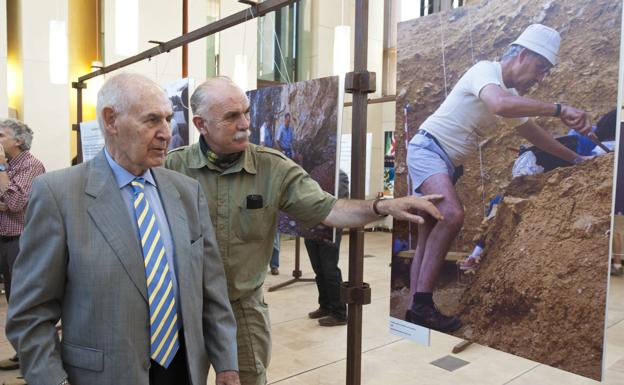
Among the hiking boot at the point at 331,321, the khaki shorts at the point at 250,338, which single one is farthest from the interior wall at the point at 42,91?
the khaki shorts at the point at 250,338

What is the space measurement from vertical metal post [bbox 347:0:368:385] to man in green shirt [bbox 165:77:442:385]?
0.13 meters

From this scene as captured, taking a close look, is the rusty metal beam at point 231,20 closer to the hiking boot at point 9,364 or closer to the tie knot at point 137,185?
the tie knot at point 137,185

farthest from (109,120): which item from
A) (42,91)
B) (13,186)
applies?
(42,91)

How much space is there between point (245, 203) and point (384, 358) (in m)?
2.14

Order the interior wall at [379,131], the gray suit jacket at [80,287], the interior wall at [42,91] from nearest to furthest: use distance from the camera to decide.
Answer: the gray suit jacket at [80,287] → the interior wall at [42,91] → the interior wall at [379,131]

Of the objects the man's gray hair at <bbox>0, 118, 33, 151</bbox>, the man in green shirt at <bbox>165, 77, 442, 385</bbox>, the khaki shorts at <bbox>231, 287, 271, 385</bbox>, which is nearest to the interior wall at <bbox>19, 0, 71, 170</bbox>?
the man's gray hair at <bbox>0, 118, 33, 151</bbox>

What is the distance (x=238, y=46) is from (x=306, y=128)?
6.23m

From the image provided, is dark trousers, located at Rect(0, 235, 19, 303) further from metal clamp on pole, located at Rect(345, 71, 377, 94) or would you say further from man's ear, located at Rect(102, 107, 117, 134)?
metal clamp on pole, located at Rect(345, 71, 377, 94)

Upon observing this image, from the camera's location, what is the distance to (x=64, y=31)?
5.14 m

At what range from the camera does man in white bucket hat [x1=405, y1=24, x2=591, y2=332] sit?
142 cm

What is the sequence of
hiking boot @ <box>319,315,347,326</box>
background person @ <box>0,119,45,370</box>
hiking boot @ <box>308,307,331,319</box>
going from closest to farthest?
background person @ <box>0,119,45,370</box>, hiking boot @ <box>319,315,347,326</box>, hiking boot @ <box>308,307,331,319</box>

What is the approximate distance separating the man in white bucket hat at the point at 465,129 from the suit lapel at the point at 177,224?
81 centimetres

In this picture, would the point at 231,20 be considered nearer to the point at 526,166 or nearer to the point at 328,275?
the point at 526,166

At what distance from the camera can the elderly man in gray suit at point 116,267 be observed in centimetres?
126
